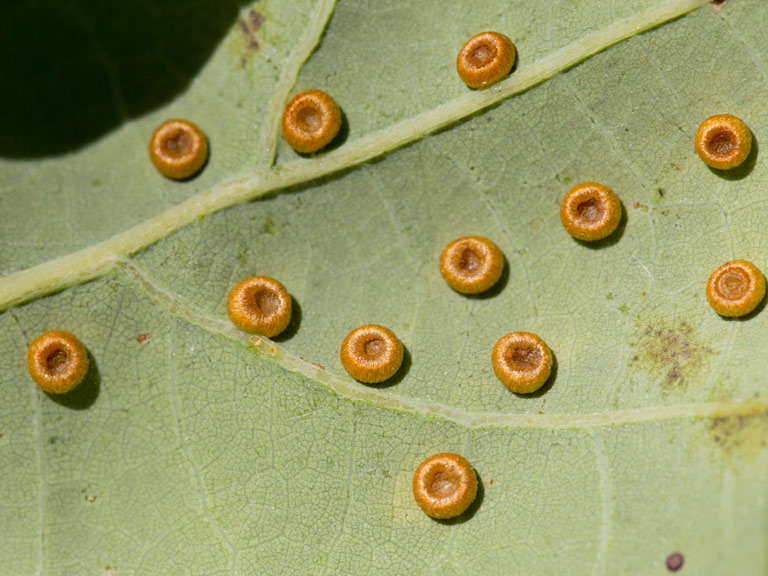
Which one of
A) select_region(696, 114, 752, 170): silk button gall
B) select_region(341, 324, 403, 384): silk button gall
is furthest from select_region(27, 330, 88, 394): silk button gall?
select_region(696, 114, 752, 170): silk button gall

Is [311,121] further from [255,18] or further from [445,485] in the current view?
[445,485]

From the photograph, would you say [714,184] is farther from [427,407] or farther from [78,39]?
[78,39]

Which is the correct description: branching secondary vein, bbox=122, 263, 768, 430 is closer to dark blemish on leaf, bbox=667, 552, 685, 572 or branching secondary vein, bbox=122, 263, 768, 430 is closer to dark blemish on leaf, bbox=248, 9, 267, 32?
dark blemish on leaf, bbox=667, 552, 685, 572

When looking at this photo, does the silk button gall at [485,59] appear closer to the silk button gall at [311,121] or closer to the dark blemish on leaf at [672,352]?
the silk button gall at [311,121]

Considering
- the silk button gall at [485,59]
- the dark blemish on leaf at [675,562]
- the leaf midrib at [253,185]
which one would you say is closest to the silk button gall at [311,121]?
the leaf midrib at [253,185]

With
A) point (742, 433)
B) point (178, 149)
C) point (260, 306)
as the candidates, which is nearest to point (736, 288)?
point (742, 433)

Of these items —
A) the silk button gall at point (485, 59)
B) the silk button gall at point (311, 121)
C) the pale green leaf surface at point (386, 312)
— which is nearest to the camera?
the pale green leaf surface at point (386, 312)

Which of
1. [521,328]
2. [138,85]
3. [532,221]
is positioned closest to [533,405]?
[521,328]
